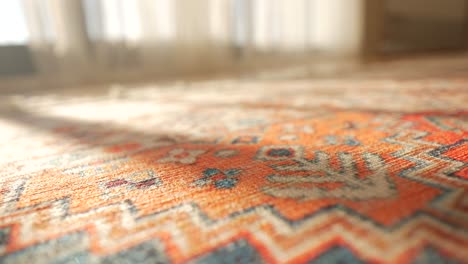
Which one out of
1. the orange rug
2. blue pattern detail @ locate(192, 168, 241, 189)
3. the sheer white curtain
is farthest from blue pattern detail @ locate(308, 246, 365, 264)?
the sheer white curtain

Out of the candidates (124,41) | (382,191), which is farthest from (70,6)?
(382,191)

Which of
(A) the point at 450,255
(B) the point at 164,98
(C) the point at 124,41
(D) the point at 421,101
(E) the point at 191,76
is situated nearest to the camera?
(A) the point at 450,255

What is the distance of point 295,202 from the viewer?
45 centimetres

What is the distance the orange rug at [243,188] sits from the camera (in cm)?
37

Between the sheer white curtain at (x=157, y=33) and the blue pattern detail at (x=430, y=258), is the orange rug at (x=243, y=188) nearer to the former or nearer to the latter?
the blue pattern detail at (x=430, y=258)

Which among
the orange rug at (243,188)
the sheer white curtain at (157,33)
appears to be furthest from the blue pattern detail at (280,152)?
the sheer white curtain at (157,33)

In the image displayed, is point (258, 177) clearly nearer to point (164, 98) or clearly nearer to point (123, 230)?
point (123, 230)

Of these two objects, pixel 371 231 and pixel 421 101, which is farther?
pixel 421 101

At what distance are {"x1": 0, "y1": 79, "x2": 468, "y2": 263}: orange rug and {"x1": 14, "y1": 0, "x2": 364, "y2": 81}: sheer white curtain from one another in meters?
0.88

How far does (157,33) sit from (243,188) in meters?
1.74

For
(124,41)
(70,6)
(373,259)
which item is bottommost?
(373,259)

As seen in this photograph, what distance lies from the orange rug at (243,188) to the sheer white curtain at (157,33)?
879mm

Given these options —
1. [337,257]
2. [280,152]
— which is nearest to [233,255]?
[337,257]

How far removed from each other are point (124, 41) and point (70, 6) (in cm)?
31
